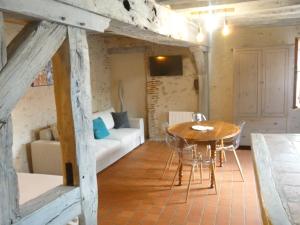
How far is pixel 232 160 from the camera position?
5.34m

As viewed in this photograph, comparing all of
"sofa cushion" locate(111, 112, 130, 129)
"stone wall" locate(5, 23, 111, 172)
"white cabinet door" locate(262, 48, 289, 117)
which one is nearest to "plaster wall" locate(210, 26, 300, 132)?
"white cabinet door" locate(262, 48, 289, 117)

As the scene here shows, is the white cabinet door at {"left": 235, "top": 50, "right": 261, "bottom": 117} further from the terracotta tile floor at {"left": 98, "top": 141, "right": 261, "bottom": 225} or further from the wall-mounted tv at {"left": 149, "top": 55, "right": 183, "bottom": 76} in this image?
the wall-mounted tv at {"left": 149, "top": 55, "right": 183, "bottom": 76}

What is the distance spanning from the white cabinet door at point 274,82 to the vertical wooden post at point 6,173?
17.5 ft

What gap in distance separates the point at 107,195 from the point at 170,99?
347cm

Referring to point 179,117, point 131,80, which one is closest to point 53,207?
point 179,117

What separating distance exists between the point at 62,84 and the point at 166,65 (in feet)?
17.0

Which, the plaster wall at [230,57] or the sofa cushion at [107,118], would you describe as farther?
the sofa cushion at [107,118]

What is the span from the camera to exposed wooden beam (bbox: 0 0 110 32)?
1275mm

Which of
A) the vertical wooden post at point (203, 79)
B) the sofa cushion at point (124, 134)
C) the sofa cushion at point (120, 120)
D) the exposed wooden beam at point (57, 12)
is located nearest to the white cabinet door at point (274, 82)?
the vertical wooden post at point (203, 79)

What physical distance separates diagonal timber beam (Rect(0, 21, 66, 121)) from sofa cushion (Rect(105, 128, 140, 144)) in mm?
4180

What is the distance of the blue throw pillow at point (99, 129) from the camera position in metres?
5.51

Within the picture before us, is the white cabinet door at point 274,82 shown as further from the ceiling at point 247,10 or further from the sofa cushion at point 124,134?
the sofa cushion at point 124,134

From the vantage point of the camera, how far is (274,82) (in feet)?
18.6

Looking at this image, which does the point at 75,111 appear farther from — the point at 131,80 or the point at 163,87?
the point at 131,80
